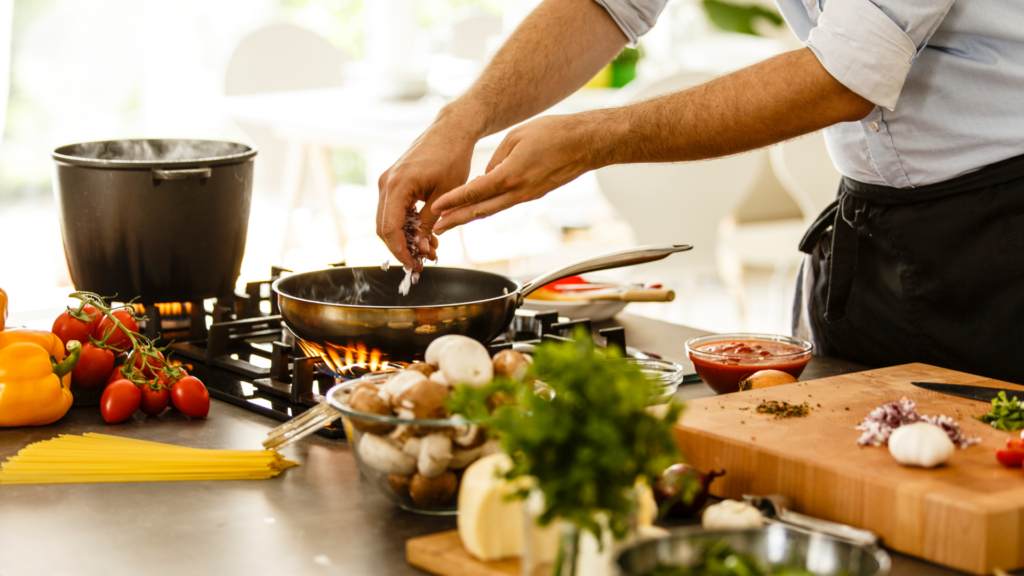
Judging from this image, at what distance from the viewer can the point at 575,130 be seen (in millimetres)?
1330

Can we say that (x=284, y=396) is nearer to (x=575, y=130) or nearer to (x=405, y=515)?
(x=405, y=515)

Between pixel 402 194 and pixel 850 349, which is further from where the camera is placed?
pixel 850 349

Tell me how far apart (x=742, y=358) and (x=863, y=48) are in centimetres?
40

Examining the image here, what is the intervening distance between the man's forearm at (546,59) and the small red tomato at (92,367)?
0.69 meters

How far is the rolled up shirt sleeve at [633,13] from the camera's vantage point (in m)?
1.79

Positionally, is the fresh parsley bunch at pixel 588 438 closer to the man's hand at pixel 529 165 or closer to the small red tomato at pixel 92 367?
the man's hand at pixel 529 165

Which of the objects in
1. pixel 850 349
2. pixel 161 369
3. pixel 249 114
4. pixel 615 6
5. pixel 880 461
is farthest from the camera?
pixel 249 114

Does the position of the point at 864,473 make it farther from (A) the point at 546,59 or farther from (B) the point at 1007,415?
(A) the point at 546,59

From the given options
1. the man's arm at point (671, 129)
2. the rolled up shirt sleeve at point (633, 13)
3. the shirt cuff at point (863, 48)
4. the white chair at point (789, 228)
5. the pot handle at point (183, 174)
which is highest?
the rolled up shirt sleeve at point (633, 13)

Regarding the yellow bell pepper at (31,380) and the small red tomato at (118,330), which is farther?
the small red tomato at (118,330)

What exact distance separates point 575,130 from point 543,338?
0.31m

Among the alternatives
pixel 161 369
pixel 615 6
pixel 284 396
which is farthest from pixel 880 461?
pixel 615 6

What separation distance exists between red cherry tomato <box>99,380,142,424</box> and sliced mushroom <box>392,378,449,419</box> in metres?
0.52

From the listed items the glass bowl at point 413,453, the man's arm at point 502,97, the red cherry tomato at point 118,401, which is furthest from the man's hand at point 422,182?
the glass bowl at point 413,453
